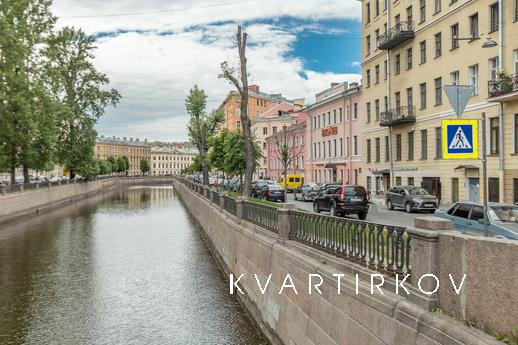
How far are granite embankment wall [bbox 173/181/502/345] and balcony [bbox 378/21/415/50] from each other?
2625 centimetres

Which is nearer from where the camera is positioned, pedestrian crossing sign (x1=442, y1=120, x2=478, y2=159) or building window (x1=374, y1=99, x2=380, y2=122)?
pedestrian crossing sign (x1=442, y1=120, x2=478, y2=159)

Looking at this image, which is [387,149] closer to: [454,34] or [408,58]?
[408,58]

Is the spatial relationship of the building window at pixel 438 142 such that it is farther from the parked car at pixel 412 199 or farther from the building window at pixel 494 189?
the building window at pixel 494 189

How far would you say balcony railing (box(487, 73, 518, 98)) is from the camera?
24.9m

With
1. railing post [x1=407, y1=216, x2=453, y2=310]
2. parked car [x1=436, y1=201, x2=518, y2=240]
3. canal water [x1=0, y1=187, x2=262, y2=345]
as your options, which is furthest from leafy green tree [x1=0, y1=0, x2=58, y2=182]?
railing post [x1=407, y1=216, x2=453, y2=310]

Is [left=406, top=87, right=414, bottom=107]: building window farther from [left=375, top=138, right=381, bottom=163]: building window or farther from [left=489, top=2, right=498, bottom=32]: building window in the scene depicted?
[left=489, top=2, right=498, bottom=32]: building window

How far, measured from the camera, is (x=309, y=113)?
62000 millimetres

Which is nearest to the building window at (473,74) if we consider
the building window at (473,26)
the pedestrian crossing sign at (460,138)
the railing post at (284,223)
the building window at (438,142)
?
the building window at (473,26)

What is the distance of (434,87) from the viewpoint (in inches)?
1329

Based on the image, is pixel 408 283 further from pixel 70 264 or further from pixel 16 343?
pixel 70 264

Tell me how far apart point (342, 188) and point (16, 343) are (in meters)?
17.1

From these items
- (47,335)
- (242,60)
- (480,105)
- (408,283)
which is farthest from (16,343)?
(480,105)

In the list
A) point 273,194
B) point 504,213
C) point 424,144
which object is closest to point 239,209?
point 504,213

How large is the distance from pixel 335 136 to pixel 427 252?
4970cm
